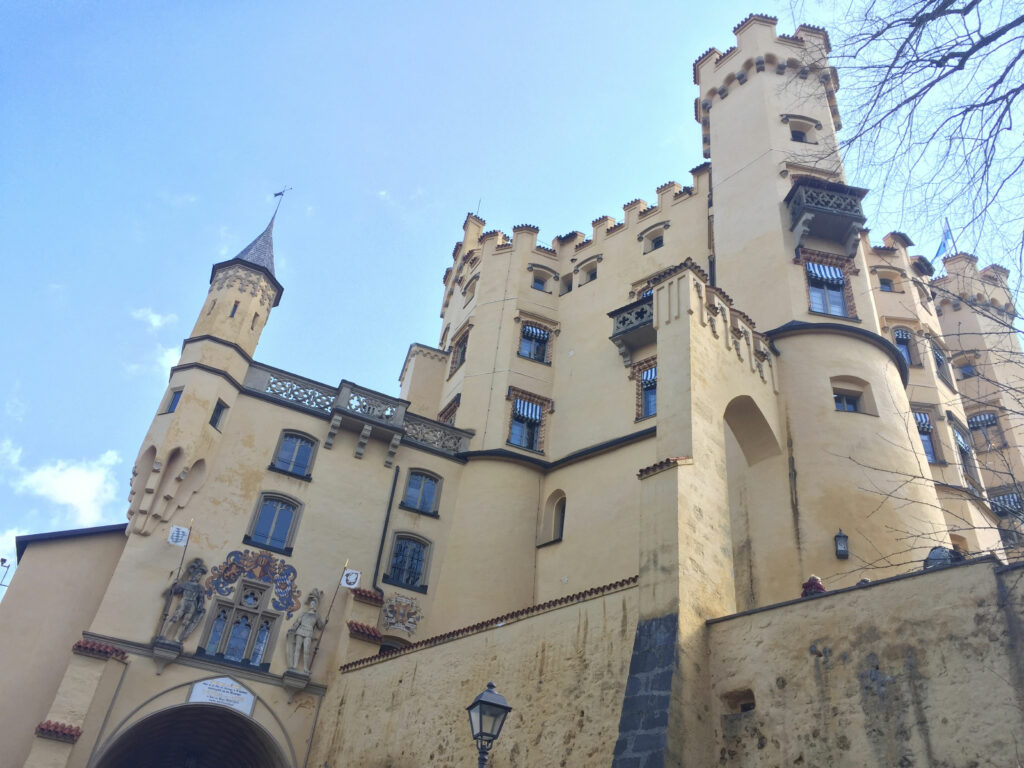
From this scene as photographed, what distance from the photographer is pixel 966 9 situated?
7.53m

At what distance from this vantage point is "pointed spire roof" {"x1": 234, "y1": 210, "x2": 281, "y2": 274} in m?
25.6

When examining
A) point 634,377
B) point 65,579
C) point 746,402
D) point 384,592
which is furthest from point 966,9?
point 65,579

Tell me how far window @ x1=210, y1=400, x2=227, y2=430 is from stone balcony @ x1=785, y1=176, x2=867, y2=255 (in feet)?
52.8

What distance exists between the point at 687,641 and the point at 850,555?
678cm

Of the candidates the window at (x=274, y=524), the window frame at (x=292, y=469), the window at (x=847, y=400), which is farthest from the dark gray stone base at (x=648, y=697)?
the window frame at (x=292, y=469)

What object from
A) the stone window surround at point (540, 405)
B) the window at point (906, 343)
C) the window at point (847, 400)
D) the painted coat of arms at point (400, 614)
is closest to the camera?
the window at point (847, 400)

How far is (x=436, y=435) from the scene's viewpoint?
25000 millimetres

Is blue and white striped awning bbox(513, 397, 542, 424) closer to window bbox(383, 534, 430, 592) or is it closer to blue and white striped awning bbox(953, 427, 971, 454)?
window bbox(383, 534, 430, 592)

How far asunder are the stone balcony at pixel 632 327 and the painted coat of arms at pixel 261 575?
36.6 feet

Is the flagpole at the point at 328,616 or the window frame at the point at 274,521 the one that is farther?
the window frame at the point at 274,521

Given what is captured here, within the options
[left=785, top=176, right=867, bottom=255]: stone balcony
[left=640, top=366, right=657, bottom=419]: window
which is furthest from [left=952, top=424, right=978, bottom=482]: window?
[left=640, top=366, right=657, bottom=419]: window

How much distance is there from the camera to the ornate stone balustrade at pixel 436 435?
24656 mm

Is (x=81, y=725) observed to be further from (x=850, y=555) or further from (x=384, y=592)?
(x=850, y=555)

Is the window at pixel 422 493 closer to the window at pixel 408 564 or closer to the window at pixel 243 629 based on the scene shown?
the window at pixel 408 564
